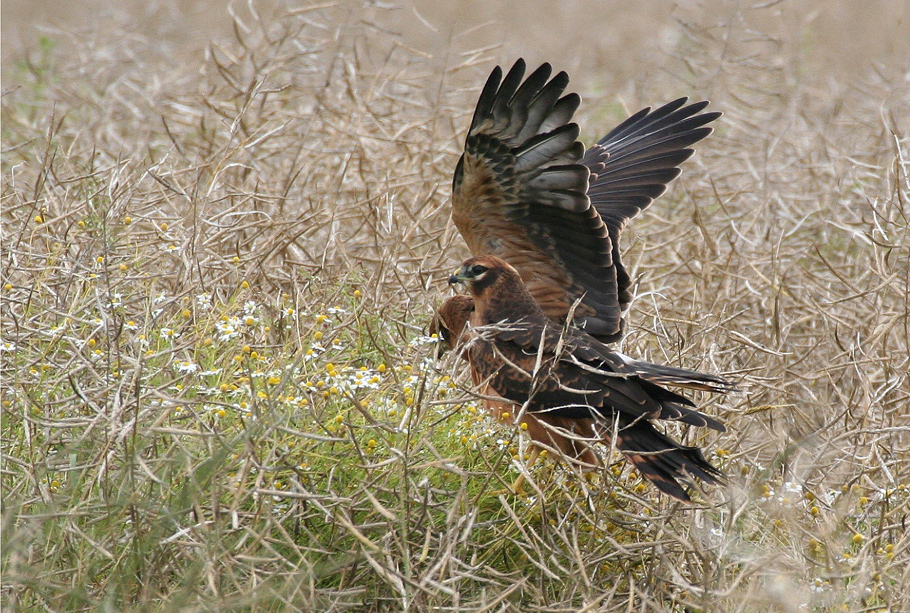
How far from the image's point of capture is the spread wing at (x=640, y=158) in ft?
17.0

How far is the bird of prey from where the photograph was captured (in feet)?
11.8

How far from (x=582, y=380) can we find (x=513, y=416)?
0.95 feet

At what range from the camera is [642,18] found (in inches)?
538

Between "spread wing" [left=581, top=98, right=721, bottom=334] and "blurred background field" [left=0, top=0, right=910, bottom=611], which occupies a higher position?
"spread wing" [left=581, top=98, right=721, bottom=334]

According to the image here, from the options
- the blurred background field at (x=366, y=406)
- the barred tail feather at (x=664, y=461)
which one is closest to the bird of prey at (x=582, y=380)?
the barred tail feather at (x=664, y=461)

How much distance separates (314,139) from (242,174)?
2.69 ft

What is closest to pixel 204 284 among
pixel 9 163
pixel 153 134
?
pixel 9 163

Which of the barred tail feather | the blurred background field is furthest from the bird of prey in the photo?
the blurred background field

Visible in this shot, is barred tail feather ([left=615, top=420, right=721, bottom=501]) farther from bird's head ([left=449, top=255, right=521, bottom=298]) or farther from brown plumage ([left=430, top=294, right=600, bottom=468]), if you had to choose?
bird's head ([left=449, top=255, right=521, bottom=298])

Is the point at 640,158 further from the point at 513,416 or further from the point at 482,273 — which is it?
the point at 513,416

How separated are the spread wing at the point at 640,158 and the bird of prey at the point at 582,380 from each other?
0.90 m

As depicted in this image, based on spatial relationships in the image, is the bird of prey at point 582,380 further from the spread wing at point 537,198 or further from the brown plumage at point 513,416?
the spread wing at point 537,198

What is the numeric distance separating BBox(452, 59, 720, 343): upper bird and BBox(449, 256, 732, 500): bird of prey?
358 millimetres

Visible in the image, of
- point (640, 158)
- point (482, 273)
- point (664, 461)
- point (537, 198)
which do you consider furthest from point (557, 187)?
point (664, 461)
